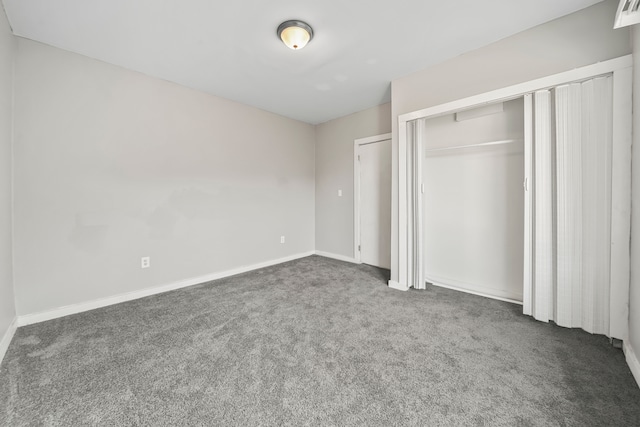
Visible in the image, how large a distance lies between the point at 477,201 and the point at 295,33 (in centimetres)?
245

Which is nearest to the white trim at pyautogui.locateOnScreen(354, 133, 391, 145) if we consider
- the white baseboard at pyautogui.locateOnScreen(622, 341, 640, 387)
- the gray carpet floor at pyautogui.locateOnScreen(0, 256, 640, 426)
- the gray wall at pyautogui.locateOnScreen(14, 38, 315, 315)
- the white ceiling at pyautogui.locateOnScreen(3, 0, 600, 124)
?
the white ceiling at pyautogui.locateOnScreen(3, 0, 600, 124)

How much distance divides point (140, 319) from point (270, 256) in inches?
77.0

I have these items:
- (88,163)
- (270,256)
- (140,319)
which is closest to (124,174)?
(88,163)

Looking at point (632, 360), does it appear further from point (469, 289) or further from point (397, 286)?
point (397, 286)

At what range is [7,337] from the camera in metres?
1.76

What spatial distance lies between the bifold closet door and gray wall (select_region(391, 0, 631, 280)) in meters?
0.22

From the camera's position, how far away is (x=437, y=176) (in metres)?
2.95

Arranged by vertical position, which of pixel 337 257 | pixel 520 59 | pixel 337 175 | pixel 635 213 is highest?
pixel 520 59

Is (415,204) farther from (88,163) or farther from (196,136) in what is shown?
(88,163)

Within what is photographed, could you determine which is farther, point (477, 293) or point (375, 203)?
point (375, 203)

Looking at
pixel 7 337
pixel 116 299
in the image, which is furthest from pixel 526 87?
pixel 7 337

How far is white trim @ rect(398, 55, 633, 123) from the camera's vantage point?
170 cm

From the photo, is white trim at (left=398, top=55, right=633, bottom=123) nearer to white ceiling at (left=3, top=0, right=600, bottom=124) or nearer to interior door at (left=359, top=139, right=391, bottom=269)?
white ceiling at (left=3, top=0, right=600, bottom=124)

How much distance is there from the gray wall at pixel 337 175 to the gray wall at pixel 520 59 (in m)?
1.03
